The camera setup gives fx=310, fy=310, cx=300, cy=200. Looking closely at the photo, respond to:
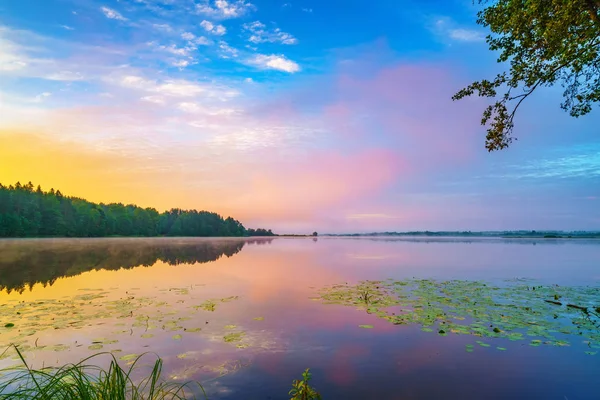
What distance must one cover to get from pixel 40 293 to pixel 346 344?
14596mm

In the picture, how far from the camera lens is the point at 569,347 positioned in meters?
8.27

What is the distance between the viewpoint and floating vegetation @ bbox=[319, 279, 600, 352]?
945 centimetres

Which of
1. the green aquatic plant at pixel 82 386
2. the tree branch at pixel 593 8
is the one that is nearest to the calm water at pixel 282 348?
the green aquatic plant at pixel 82 386

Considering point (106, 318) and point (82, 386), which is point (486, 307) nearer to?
point (82, 386)

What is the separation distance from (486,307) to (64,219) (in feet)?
362

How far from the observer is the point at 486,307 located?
41.4ft

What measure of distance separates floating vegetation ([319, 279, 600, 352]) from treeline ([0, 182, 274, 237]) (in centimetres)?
9685

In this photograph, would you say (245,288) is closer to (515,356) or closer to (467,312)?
(467,312)

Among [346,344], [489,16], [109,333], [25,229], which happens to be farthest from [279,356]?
[25,229]

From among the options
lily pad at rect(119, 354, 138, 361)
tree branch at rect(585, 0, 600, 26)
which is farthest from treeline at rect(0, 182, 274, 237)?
tree branch at rect(585, 0, 600, 26)

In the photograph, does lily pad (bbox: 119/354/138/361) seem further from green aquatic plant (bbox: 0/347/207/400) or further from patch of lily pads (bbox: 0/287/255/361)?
green aquatic plant (bbox: 0/347/207/400)

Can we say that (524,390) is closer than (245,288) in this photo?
Yes

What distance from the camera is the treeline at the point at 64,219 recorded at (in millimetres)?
79500

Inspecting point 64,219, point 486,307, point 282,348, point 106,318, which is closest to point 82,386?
point 282,348
